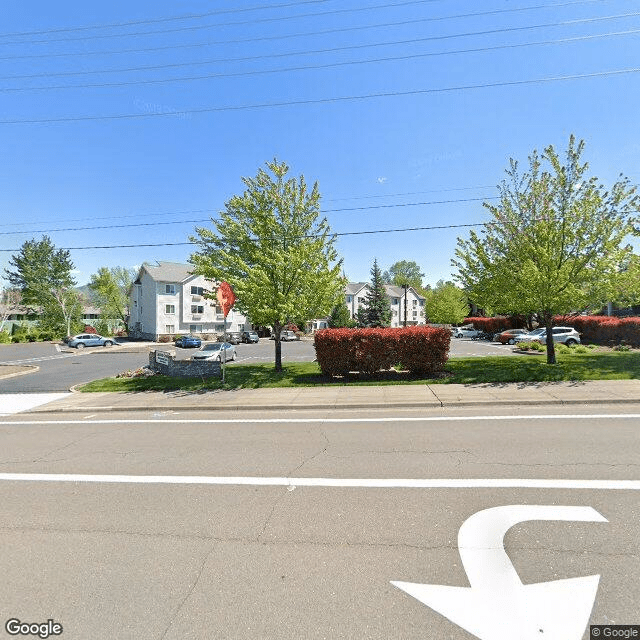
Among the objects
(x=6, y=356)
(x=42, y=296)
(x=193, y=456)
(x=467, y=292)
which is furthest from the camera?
(x=42, y=296)

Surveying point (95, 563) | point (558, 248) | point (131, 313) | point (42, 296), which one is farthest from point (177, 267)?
point (95, 563)

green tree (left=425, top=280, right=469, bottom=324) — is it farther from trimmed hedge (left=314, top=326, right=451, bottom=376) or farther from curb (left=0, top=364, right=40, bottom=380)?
curb (left=0, top=364, right=40, bottom=380)

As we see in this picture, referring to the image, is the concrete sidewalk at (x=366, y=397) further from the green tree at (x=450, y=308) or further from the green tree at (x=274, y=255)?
the green tree at (x=450, y=308)

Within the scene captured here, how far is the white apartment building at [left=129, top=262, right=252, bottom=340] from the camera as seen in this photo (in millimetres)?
43688

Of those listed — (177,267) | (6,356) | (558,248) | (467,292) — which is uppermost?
(177,267)

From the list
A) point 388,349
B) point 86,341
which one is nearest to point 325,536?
point 388,349

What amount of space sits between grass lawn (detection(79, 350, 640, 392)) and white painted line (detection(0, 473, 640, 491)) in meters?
6.75

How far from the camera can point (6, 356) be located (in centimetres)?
2734

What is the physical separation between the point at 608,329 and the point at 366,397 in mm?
22257

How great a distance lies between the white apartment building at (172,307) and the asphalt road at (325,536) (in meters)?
38.5

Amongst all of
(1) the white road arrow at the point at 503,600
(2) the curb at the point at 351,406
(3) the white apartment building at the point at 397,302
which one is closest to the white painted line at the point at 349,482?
(1) the white road arrow at the point at 503,600

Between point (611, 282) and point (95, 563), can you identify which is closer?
point (95, 563)

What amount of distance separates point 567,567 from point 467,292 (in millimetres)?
12732

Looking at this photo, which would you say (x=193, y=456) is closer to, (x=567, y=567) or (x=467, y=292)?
(x=567, y=567)
